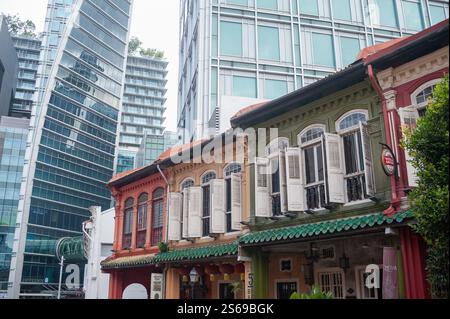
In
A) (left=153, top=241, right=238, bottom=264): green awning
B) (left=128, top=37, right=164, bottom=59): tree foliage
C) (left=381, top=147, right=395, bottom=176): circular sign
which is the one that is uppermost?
(left=128, top=37, right=164, bottom=59): tree foliage

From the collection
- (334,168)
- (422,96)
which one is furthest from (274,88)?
(422,96)

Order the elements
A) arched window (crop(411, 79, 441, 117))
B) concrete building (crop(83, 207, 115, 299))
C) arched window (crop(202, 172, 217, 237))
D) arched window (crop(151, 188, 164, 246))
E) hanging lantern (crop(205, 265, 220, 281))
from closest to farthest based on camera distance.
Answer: arched window (crop(411, 79, 441, 117)) < hanging lantern (crop(205, 265, 220, 281)) < arched window (crop(202, 172, 217, 237)) < arched window (crop(151, 188, 164, 246)) < concrete building (crop(83, 207, 115, 299))

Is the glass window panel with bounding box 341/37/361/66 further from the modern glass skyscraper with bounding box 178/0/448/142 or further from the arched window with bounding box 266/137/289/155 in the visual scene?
the arched window with bounding box 266/137/289/155

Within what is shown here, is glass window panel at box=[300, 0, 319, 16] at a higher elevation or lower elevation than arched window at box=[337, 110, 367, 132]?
higher

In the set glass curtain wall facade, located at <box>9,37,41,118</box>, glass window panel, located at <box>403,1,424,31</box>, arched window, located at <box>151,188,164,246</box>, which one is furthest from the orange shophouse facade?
glass curtain wall facade, located at <box>9,37,41,118</box>

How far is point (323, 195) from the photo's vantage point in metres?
11.5

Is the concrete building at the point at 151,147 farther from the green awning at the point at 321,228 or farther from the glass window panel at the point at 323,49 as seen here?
the green awning at the point at 321,228

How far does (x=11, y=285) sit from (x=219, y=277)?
60686 millimetres

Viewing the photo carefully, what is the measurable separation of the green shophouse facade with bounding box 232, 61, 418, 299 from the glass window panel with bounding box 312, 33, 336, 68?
1981cm

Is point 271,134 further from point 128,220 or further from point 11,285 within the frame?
point 11,285

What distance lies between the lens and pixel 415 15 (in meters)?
32.7

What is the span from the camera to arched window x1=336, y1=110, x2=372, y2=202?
10.6 metres

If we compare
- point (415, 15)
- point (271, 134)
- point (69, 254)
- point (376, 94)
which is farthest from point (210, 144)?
point (69, 254)

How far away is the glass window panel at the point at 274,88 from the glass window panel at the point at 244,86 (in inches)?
34.3
